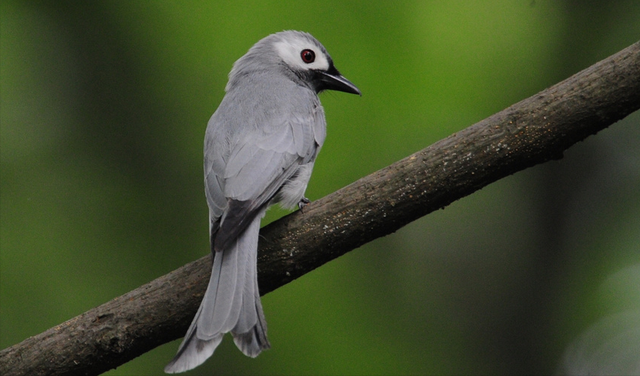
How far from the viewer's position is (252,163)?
3463 mm

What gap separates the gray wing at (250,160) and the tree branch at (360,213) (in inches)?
10.1

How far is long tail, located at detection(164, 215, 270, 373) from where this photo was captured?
288 cm

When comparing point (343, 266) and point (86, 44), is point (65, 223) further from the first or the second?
point (343, 266)

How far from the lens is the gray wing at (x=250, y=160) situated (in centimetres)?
320

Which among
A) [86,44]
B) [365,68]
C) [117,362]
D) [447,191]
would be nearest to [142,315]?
[117,362]

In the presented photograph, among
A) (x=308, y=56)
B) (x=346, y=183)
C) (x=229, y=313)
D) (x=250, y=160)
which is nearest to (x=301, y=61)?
(x=308, y=56)

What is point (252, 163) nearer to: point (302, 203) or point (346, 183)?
point (302, 203)

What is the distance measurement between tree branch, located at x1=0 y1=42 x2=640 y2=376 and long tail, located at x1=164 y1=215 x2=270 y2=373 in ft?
0.65

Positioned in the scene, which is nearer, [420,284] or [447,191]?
[447,191]

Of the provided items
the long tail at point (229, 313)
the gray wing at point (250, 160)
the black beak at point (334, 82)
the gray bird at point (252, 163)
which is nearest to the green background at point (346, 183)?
the black beak at point (334, 82)

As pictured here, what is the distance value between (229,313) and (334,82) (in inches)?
92.2

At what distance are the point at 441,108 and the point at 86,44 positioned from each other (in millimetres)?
3231

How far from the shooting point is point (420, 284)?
5.83 meters

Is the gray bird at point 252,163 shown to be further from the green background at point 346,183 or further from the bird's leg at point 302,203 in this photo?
the green background at point 346,183
